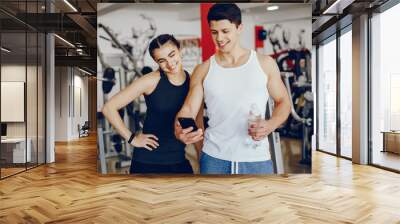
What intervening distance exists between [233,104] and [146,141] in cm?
156

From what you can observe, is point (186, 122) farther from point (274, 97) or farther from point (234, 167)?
point (274, 97)

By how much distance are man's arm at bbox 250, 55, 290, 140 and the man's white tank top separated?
0.32 feet

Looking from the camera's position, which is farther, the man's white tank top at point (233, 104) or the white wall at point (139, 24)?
the white wall at point (139, 24)

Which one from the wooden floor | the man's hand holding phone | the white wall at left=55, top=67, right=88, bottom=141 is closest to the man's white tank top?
the man's hand holding phone

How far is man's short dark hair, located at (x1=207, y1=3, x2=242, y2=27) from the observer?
6.21 m

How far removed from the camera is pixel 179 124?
621 cm

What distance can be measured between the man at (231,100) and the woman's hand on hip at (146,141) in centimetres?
39

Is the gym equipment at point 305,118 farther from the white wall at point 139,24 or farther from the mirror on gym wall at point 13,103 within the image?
the mirror on gym wall at point 13,103

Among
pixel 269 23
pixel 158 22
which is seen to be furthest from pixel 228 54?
pixel 158 22

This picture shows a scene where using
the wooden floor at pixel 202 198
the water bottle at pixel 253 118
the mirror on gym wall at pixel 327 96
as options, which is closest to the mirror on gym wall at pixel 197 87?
the water bottle at pixel 253 118

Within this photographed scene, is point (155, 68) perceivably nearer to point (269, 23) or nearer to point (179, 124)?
point (179, 124)

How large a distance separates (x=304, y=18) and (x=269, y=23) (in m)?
0.59

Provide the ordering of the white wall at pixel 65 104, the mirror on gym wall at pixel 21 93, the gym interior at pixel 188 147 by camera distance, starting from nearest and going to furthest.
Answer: the gym interior at pixel 188 147 < the mirror on gym wall at pixel 21 93 < the white wall at pixel 65 104

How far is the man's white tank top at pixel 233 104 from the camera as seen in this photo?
6090 mm
